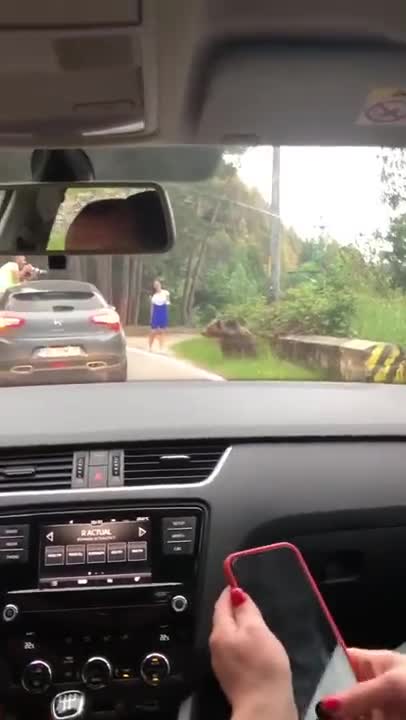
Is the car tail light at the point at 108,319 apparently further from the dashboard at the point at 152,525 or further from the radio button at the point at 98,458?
the radio button at the point at 98,458

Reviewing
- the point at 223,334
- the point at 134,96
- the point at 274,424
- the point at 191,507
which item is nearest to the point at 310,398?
the point at 274,424

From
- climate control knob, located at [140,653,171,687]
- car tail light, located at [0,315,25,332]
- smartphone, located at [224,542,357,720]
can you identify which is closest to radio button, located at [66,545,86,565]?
climate control knob, located at [140,653,171,687]

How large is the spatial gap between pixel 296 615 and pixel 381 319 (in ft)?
10.1

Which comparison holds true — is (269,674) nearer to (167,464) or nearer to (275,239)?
(167,464)

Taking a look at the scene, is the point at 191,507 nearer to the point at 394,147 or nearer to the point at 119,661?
the point at 119,661

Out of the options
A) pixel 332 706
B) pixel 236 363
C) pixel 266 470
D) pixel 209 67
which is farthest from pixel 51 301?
pixel 332 706

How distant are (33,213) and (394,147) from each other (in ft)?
4.16

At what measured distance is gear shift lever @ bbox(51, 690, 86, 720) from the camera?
3174 mm

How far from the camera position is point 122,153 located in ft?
12.1

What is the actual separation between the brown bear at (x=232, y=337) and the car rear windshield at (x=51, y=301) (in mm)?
785

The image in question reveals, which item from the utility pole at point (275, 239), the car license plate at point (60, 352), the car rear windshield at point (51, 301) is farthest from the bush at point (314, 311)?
the car license plate at point (60, 352)

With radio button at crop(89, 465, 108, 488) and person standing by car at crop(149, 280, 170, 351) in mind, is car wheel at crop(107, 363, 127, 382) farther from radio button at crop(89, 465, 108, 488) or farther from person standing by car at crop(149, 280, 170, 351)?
radio button at crop(89, 465, 108, 488)

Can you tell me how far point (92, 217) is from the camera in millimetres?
3486

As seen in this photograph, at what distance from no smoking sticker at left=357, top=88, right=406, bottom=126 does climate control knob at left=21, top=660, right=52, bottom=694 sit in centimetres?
194
